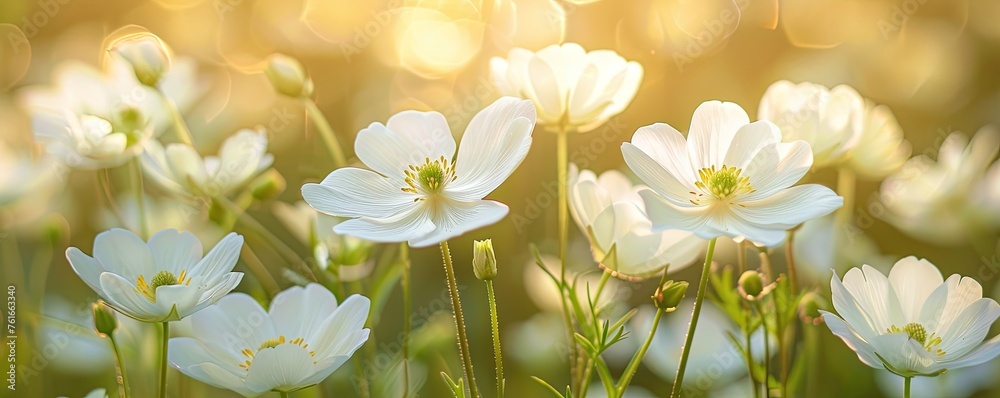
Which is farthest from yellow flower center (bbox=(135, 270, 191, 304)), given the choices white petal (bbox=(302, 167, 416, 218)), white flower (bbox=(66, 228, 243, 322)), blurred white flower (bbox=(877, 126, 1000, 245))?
blurred white flower (bbox=(877, 126, 1000, 245))

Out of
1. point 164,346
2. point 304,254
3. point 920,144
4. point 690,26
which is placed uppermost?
point 690,26

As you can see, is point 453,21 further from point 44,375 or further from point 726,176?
point 726,176

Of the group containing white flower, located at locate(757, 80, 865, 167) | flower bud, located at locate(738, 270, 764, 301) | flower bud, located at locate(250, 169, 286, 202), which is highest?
white flower, located at locate(757, 80, 865, 167)

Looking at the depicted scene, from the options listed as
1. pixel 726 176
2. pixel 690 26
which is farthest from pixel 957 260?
pixel 726 176

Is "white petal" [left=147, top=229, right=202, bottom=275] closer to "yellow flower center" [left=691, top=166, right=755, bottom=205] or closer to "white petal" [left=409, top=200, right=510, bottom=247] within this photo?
"white petal" [left=409, top=200, right=510, bottom=247]

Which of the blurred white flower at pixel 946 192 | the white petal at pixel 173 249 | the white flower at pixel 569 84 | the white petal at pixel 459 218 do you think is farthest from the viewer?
the blurred white flower at pixel 946 192

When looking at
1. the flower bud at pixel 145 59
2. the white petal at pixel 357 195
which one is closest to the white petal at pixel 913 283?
the white petal at pixel 357 195

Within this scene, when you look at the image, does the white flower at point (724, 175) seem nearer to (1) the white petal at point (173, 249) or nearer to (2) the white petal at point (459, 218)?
(2) the white petal at point (459, 218)
